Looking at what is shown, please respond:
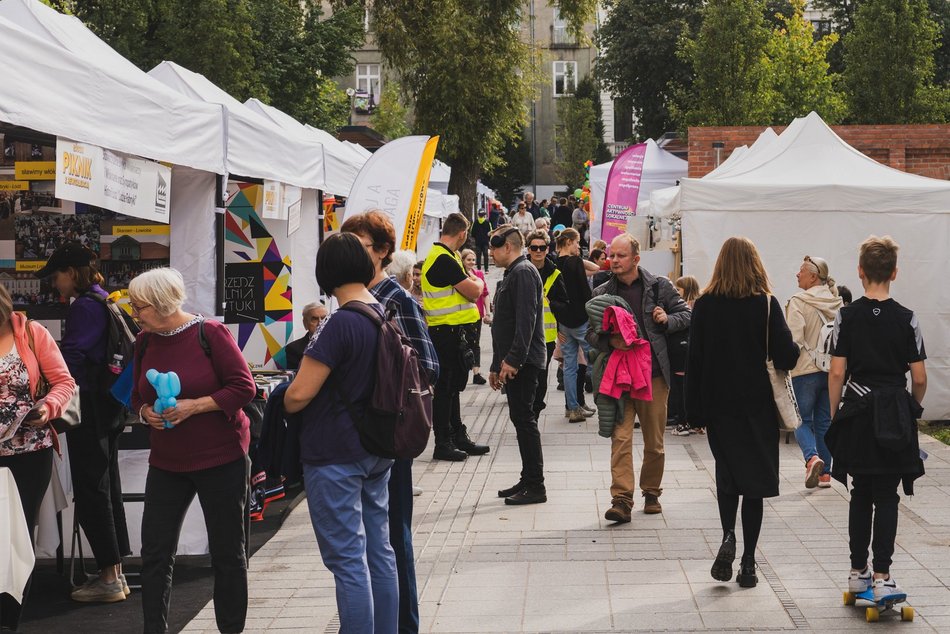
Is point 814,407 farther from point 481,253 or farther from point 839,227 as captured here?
point 481,253

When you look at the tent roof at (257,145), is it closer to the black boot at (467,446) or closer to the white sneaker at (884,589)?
the black boot at (467,446)

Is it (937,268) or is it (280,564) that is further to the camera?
(937,268)

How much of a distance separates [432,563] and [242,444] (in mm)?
2020

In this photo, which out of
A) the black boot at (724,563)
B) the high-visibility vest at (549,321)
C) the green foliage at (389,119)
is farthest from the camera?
the green foliage at (389,119)

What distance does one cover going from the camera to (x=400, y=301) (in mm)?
5164

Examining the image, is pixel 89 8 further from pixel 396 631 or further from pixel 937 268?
pixel 396 631

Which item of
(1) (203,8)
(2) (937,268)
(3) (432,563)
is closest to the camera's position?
(3) (432,563)

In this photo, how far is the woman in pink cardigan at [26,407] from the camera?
17.1 feet

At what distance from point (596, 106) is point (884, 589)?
232ft

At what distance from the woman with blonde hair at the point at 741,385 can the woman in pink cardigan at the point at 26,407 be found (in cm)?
319

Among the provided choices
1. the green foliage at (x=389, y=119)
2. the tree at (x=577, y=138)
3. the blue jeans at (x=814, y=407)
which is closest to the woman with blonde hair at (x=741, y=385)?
the blue jeans at (x=814, y=407)

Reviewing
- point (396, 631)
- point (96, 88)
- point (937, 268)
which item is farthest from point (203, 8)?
point (396, 631)

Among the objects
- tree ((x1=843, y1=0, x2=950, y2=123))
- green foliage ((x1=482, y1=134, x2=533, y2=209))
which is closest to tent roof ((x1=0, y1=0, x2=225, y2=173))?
tree ((x1=843, y1=0, x2=950, y2=123))

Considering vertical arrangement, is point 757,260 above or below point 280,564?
above
